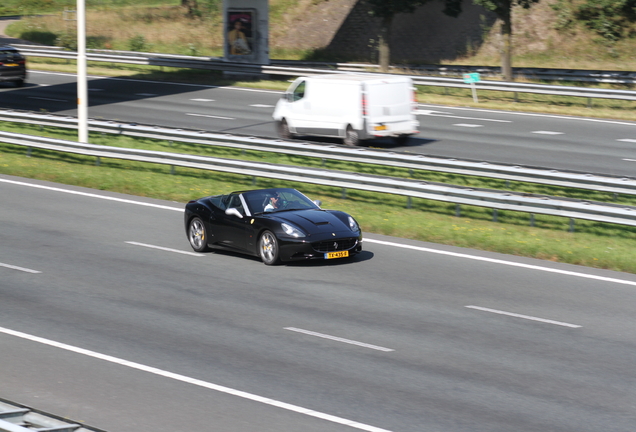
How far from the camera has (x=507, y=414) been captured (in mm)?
7863

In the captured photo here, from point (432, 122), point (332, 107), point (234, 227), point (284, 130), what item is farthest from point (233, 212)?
point (432, 122)

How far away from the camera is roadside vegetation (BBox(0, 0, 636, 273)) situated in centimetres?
1628

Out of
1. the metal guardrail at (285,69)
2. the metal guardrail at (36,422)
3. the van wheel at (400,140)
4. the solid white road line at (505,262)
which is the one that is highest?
the metal guardrail at (285,69)

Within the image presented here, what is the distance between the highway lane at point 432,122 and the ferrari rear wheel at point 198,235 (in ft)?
36.4

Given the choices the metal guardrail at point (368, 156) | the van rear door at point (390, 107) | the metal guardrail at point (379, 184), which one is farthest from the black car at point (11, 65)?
the van rear door at point (390, 107)

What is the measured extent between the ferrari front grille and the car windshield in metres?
1.21

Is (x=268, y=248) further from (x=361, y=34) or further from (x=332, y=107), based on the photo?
(x=361, y=34)

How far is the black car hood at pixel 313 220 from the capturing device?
13.9m

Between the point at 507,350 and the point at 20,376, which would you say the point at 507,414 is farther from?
the point at 20,376

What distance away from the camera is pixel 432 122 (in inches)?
1203

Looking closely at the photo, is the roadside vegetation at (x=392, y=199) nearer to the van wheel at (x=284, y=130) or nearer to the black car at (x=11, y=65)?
the van wheel at (x=284, y=130)

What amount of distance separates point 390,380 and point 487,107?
26.4m

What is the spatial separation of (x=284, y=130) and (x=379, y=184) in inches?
360

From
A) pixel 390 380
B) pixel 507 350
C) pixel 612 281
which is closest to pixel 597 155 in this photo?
pixel 612 281
